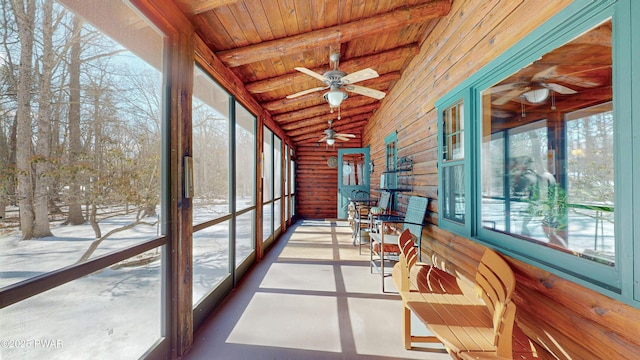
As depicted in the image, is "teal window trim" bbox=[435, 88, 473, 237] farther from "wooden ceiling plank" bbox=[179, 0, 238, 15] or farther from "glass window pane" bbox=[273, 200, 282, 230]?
"glass window pane" bbox=[273, 200, 282, 230]

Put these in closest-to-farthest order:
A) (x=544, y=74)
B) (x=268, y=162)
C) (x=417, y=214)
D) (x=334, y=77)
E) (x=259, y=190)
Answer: (x=544, y=74) < (x=334, y=77) < (x=417, y=214) < (x=259, y=190) < (x=268, y=162)

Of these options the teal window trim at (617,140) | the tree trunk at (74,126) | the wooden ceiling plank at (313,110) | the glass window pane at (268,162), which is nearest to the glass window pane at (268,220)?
the glass window pane at (268,162)

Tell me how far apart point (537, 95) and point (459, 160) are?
165cm

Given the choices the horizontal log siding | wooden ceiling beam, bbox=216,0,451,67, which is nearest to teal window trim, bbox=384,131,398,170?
the horizontal log siding

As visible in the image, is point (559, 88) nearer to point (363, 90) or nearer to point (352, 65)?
point (363, 90)

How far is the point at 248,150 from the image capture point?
13.4ft

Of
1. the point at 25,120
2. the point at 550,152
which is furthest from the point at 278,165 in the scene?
the point at 25,120

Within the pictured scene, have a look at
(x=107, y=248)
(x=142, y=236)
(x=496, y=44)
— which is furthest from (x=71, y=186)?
(x=496, y=44)

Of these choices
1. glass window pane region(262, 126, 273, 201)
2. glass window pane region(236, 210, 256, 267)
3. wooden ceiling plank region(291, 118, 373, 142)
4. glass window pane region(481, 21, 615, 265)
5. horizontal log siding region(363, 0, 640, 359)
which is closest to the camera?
horizontal log siding region(363, 0, 640, 359)

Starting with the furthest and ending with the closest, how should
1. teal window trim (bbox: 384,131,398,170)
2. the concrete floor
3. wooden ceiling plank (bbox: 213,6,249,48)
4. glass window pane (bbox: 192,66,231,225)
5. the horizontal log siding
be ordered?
1. teal window trim (bbox: 384,131,398,170)
2. glass window pane (bbox: 192,66,231,225)
3. wooden ceiling plank (bbox: 213,6,249,48)
4. the concrete floor
5. the horizontal log siding

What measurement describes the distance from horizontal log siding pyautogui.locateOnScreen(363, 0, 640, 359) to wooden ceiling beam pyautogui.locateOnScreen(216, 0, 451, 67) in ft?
0.83

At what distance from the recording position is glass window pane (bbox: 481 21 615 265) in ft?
7.66

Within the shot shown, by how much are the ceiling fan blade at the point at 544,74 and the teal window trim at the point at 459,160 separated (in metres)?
0.77

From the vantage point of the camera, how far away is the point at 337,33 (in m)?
2.79
